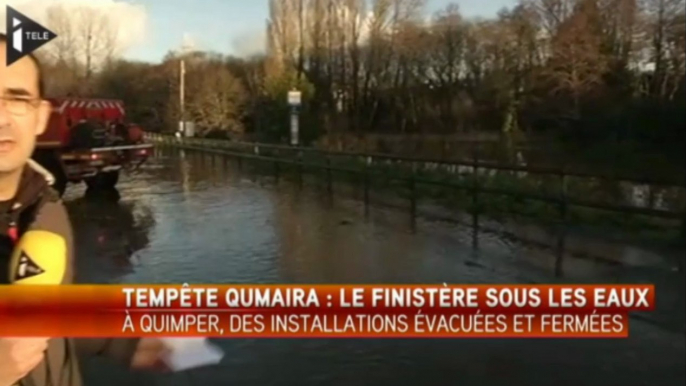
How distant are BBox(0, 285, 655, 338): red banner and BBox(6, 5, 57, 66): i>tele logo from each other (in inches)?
20.9

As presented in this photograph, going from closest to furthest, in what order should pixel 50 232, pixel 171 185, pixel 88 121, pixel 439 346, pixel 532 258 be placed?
pixel 50 232
pixel 88 121
pixel 171 185
pixel 439 346
pixel 532 258

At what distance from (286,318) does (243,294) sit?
0.12 m

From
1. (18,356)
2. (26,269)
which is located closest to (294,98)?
(26,269)

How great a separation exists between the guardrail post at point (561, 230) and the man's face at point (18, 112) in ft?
4.33

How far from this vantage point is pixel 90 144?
1.55 m

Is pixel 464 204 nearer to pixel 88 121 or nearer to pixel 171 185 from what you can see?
pixel 171 185

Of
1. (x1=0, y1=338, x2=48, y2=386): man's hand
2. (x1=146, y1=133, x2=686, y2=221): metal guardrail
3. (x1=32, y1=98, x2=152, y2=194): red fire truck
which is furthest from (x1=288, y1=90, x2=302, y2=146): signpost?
(x1=0, y1=338, x2=48, y2=386): man's hand

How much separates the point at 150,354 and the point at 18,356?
25 centimetres

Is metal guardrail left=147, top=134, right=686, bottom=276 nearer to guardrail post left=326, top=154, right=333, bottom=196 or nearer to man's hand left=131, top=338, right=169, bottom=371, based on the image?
guardrail post left=326, top=154, right=333, bottom=196

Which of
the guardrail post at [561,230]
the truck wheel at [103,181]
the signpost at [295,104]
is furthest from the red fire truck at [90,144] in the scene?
the guardrail post at [561,230]

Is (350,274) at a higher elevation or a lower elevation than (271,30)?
lower

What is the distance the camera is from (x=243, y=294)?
5.44ft

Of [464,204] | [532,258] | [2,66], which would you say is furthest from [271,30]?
[532,258]

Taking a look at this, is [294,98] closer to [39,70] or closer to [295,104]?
[295,104]
